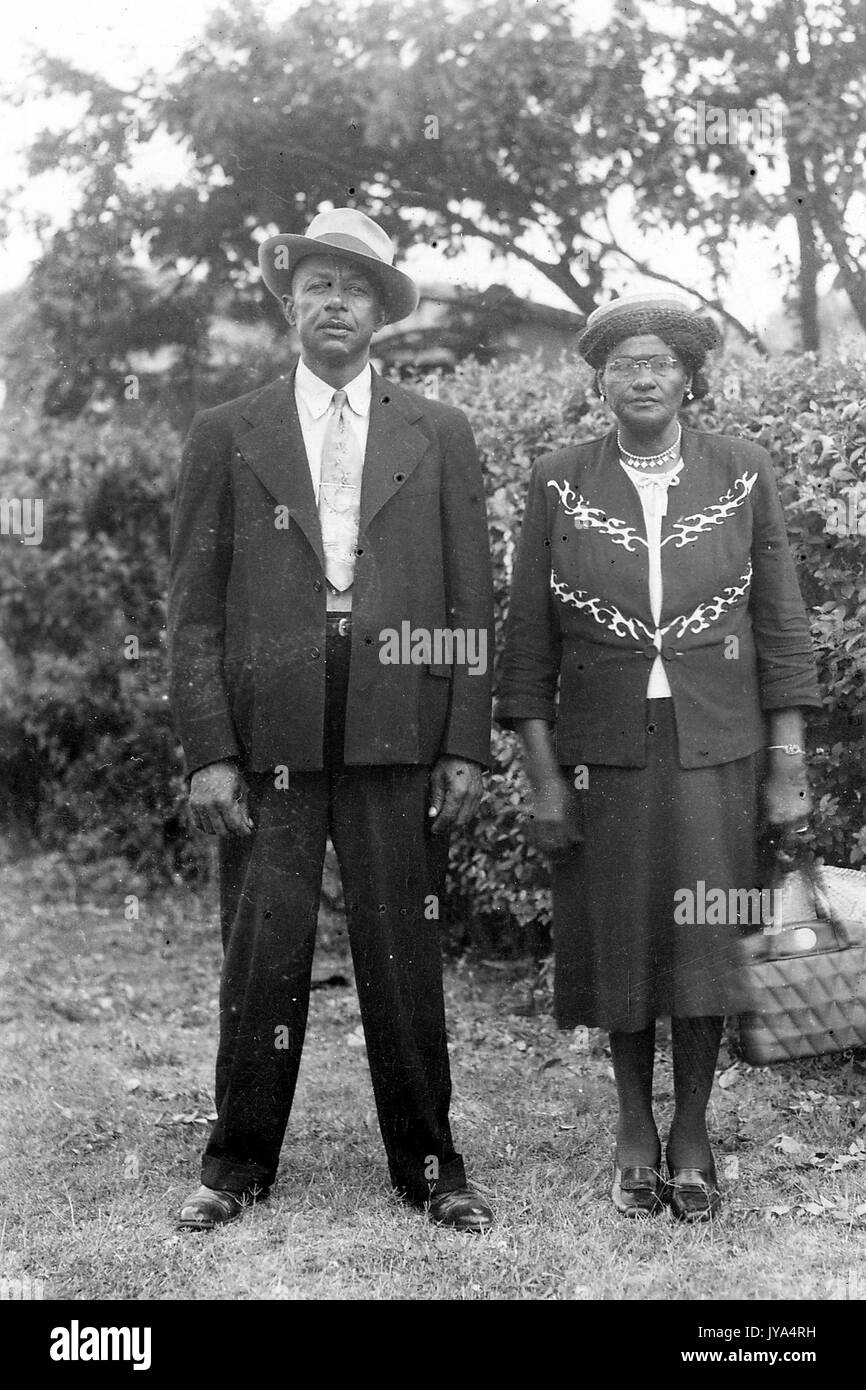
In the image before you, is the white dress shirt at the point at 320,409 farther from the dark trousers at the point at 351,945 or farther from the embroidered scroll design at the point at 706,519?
the embroidered scroll design at the point at 706,519

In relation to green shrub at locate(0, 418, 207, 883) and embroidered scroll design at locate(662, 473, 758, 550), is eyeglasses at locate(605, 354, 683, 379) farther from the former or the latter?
green shrub at locate(0, 418, 207, 883)

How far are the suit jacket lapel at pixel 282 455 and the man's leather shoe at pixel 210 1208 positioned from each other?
1527 millimetres

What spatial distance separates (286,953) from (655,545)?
1326 mm

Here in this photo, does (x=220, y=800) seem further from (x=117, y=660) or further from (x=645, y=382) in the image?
(x=117, y=660)

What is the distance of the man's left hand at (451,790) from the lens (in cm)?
338

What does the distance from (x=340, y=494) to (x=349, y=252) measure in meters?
0.56

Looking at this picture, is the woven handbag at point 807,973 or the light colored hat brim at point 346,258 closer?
the light colored hat brim at point 346,258

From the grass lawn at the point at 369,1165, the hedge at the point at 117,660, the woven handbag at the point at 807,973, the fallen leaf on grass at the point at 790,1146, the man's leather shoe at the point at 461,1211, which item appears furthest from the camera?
the hedge at the point at 117,660

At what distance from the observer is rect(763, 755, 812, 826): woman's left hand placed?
340 cm

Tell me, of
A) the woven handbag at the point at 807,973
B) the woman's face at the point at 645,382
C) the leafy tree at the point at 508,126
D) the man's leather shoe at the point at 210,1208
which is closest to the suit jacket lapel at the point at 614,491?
the woman's face at the point at 645,382
